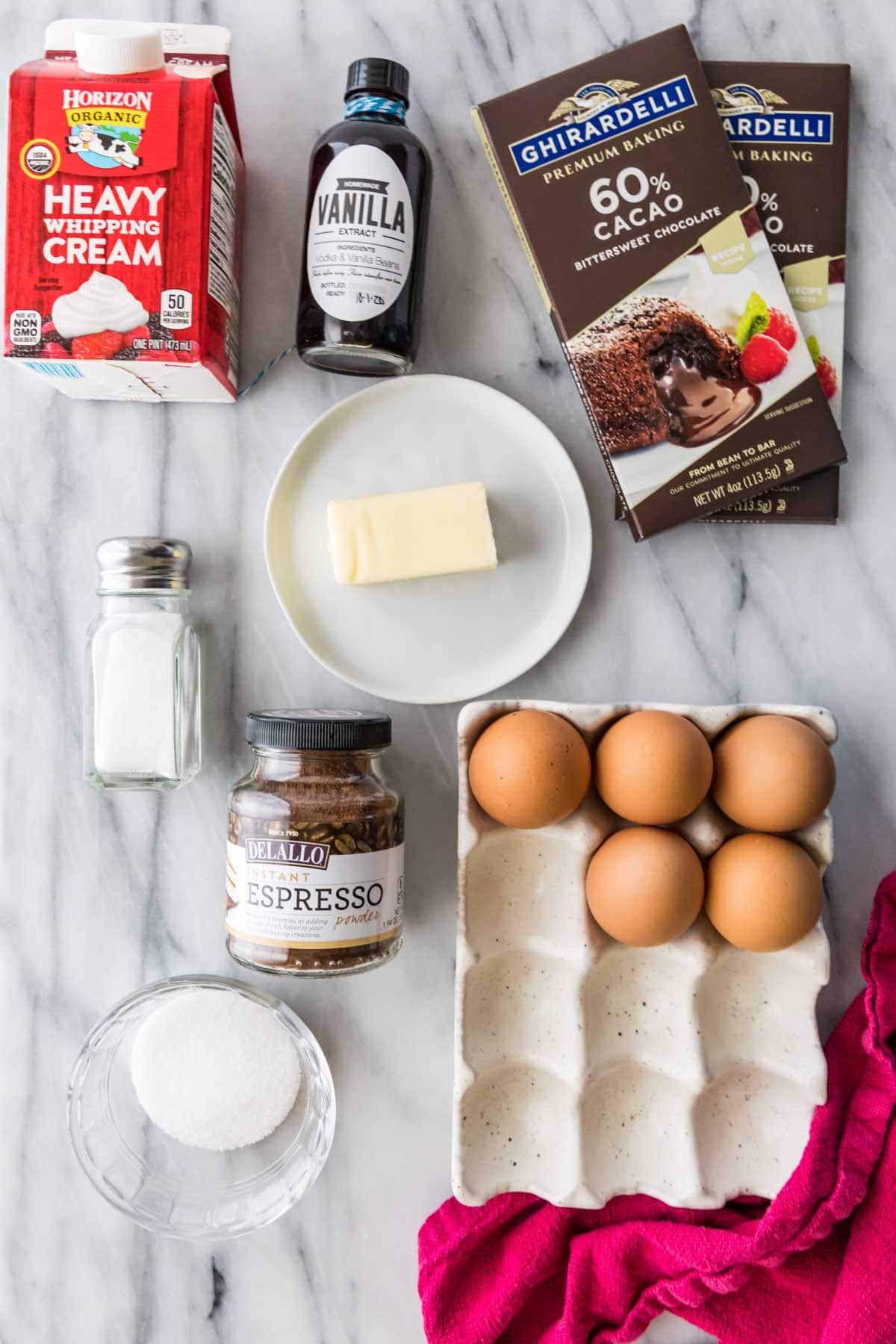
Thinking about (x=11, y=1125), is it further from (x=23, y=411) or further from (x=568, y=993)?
(x=23, y=411)

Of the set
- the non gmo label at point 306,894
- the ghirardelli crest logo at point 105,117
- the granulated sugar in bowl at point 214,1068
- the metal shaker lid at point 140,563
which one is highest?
the ghirardelli crest logo at point 105,117

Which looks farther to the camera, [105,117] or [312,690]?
[312,690]

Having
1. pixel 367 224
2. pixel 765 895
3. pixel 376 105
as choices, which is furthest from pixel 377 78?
pixel 765 895

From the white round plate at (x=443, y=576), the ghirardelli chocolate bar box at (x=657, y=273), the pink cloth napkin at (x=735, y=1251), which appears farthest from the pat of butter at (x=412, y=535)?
the pink cloth napkin at (x=735, y=1251)

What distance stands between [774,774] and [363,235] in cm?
62

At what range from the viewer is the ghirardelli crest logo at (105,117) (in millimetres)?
842

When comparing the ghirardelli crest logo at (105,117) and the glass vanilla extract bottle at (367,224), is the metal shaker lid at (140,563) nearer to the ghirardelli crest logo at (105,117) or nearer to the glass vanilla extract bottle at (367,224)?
the glass vanilla extract bottle at (367,224)

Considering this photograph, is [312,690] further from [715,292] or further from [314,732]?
[715,292]

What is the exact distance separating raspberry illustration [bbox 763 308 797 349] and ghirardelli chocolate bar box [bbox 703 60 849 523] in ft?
0.13

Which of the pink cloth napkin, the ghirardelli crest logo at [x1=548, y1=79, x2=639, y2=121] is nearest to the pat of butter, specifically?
the ghirardelli crest logo at [x1=548, y1=79, x2=639, y2=121]

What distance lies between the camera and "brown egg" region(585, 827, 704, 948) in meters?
0.84

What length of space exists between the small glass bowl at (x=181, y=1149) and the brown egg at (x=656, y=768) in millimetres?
431

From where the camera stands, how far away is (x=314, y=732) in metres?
0.88

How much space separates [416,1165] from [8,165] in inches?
41.5
